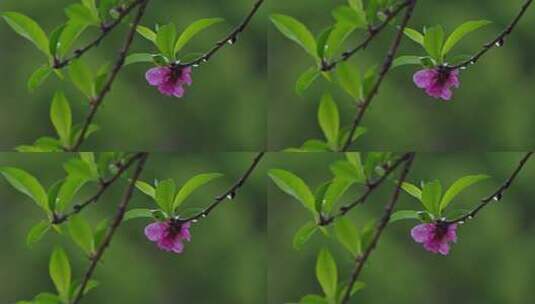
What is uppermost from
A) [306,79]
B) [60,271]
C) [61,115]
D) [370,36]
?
[370,36]

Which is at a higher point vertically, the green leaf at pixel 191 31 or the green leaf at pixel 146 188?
the green leaf at pixel 191 31

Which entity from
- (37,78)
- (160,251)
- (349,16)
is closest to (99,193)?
(160,251)

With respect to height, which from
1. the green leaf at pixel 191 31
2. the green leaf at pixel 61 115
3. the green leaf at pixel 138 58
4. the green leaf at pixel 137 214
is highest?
the green leaf at pixel 191 31

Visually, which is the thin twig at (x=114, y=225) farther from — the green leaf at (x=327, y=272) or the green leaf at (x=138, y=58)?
the green leaf at (x=327, y=272)

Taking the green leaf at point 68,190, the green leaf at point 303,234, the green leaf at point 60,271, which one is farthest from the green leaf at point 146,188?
the green leaf at point 303,234

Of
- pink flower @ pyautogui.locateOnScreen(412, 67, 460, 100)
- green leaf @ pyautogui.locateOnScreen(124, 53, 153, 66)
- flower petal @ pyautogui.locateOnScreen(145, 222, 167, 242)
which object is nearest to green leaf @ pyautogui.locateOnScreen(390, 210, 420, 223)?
pink flower @ pyautogui.locateOnScreen(412, 67, 460, 100)

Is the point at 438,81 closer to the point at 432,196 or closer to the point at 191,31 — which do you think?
the point at 432,196

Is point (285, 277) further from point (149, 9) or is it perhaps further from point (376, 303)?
point (149, 9)
